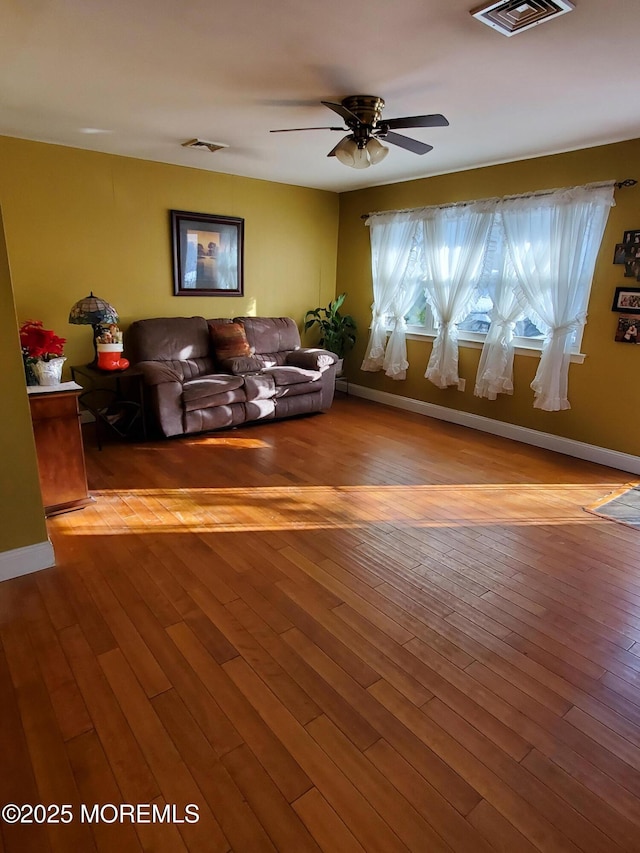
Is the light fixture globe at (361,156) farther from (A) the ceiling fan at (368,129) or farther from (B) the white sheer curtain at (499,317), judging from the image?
(B) the white sheer curtain at (499,317)

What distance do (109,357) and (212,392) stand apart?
0.90 meters

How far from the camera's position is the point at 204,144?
13.4 ft

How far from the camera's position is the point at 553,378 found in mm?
4324

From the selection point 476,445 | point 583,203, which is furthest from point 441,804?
point 583,203

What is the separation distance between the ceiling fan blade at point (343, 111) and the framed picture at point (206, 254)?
2487mm

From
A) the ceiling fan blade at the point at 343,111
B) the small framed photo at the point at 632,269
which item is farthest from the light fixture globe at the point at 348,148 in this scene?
the small framed photo at the point at 632,269

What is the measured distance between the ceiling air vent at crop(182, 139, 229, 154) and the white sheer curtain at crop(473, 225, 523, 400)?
256 cm

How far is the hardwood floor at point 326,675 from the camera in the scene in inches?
54.6

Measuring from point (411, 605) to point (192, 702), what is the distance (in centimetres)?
102

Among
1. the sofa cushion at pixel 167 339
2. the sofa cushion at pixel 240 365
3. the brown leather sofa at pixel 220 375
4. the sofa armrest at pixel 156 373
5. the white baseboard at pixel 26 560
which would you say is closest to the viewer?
the white baseboard at pixel 26 560

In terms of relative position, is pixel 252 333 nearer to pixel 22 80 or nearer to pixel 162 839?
pixel 22 80

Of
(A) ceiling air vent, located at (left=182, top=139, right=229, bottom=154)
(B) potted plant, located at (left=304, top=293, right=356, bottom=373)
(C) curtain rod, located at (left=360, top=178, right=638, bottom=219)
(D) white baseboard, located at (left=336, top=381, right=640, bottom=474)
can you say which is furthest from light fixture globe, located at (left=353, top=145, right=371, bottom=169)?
(B) potted plant, located at (left=304, top=293, right=356, bottom=373)

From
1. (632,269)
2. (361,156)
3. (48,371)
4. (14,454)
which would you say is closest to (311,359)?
(361,156)

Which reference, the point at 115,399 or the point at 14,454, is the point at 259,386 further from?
the point at 14,454
